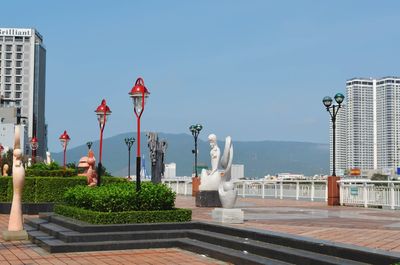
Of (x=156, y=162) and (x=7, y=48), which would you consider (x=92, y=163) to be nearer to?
(x=156, y=162)

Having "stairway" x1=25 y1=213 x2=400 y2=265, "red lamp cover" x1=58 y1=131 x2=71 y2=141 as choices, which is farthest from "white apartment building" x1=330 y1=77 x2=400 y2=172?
"stairway" x1=25 y1=213 x2=400 y2=265

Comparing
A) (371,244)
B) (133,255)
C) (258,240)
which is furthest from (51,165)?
(371,244)

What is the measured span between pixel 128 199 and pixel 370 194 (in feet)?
43.3

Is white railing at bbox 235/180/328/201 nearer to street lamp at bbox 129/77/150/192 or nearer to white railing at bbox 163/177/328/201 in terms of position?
white railing at bbox 163/177/328/201

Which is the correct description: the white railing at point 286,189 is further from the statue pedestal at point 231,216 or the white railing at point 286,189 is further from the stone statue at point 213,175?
the statue pedestal at point 231,216

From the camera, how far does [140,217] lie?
468 inches

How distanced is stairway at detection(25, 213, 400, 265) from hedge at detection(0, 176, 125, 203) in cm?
714

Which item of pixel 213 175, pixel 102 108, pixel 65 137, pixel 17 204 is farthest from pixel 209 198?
pixel 65 137

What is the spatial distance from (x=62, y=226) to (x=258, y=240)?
5.22 m

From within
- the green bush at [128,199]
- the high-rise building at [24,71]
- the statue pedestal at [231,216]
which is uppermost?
the high-rise building at [24,71]

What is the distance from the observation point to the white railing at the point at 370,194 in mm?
20562

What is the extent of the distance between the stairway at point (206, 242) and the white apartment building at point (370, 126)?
108 m

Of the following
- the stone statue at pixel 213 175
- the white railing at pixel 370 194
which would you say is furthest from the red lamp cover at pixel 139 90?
the white railing at pixel 370 194

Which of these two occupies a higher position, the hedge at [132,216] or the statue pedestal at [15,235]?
the hedge at [132,216]
